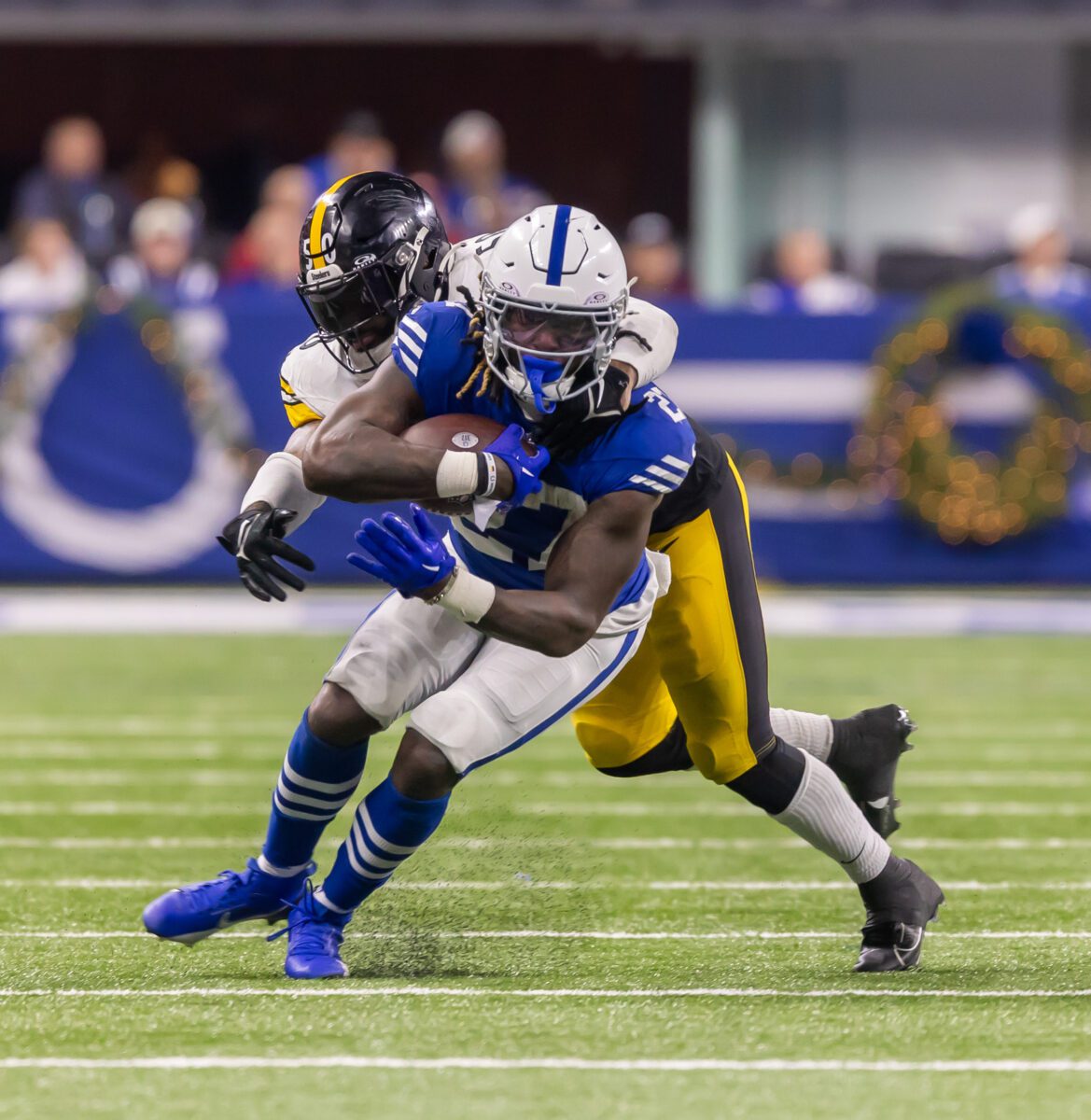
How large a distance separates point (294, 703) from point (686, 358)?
338cm

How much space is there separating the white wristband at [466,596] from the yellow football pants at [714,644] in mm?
566

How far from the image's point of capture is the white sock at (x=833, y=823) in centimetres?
414

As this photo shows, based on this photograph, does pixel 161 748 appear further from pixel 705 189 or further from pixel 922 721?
pixel 705 189

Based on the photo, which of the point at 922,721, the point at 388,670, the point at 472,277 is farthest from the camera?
the point at 922,721

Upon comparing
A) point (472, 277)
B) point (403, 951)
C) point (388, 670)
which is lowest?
point (403, 951)

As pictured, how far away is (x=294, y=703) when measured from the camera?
25.1 feet

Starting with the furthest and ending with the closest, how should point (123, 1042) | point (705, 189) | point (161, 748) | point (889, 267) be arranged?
point (705, 189) < point (889, 267) < point (161, 748) < point (123, 1042)

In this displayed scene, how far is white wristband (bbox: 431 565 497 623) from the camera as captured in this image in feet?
12.0

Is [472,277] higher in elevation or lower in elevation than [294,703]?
higher

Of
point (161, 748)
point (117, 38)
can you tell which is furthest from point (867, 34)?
point (161, 748)

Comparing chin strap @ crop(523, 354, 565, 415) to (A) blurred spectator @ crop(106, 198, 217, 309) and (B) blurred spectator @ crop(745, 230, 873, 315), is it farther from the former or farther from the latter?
(B) blurred spectator @ crop(745, 230, 873, 315)

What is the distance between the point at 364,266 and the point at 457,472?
2.42 ft

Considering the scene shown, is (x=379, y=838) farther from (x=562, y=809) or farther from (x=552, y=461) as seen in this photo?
(x=562, y=809)

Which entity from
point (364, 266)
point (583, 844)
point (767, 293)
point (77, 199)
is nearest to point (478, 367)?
point (364, 266)
